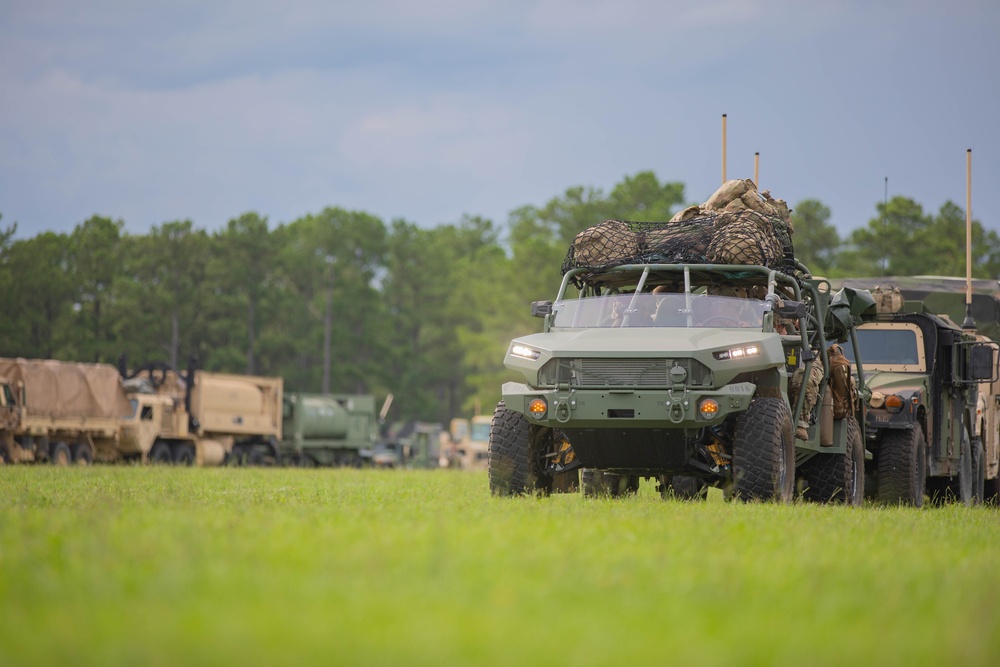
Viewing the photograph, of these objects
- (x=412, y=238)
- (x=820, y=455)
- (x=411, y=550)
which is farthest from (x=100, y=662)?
(x=412, y=238)

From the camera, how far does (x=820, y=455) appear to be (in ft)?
46.9

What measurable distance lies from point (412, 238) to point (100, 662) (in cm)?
9818

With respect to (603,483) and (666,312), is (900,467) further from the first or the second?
(666,312)

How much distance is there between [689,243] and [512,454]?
2.90 metres

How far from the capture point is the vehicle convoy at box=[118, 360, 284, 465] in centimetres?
4209

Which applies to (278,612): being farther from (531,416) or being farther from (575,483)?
(575,483)

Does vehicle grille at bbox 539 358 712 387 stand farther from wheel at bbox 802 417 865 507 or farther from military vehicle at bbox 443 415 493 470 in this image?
military vehicle at bbox 443 415 493 470

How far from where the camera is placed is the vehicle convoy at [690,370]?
38.0 ft

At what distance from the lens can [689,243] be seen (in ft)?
44.7

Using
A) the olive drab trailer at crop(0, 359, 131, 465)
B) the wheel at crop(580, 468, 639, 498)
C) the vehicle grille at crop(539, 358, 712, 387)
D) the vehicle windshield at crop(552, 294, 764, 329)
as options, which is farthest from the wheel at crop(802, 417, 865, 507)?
the olive drab trailer at crop(0, 359, 131, 465)

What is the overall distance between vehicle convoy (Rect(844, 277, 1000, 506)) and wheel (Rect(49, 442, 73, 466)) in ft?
78.6

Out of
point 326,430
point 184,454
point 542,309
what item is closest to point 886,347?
point 542,309

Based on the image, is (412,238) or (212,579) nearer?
(212,579)

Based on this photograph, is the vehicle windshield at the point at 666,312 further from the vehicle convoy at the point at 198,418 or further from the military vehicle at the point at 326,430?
the military vehicle at the point at 326,430
